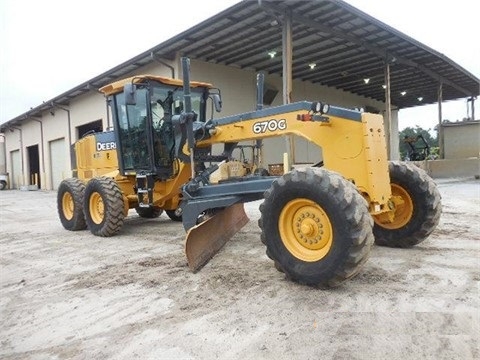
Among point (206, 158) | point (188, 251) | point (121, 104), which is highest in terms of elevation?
point (121, 104)

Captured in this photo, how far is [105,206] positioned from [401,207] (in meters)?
4.18

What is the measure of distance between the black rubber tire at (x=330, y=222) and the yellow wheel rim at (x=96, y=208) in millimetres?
3763

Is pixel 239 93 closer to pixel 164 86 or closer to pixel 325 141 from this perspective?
pixel 164 86

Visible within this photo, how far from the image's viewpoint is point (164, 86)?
6016 mm

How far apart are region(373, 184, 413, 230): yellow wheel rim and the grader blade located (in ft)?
6.57

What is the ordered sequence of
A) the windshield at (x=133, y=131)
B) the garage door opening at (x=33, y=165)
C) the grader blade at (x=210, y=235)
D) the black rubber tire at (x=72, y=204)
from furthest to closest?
the garage door opening at (x=33, y=165)
the black rubber tire at (x=72, y=204)
the windshield at (x=133, y=131)
the grader blade at (x=210, y=235)

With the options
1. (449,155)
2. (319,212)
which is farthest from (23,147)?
(319,212)

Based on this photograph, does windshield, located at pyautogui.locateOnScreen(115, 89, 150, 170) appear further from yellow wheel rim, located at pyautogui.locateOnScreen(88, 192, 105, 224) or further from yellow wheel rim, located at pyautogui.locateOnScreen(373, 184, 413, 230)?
yellow wheel rim, located at pyautogui.locateOnScreen(373, 184, 413, 230)

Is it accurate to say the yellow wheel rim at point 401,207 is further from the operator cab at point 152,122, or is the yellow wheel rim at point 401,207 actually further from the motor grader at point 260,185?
the operator cab at point 152,122

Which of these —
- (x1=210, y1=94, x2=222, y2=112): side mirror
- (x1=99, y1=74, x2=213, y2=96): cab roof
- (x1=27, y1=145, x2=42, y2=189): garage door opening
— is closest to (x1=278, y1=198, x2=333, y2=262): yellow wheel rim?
(x1=210, y1=94, x2=222, y2=112): side mirror

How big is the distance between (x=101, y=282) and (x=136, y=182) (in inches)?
116

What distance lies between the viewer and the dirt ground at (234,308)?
94.7 inches

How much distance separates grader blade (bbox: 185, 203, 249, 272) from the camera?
4133mm

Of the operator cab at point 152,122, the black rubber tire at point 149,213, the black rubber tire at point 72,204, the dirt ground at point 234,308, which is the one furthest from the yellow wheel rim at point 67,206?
the dirt ground at point 234,308
